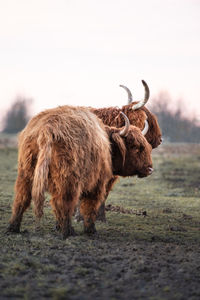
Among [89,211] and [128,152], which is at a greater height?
[128,152]

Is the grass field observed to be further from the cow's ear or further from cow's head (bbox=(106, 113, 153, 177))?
the cow's ear

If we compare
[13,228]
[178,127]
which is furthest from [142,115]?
[178,127]

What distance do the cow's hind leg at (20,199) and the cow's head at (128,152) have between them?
1.38 meters

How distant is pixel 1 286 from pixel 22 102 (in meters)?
50.0

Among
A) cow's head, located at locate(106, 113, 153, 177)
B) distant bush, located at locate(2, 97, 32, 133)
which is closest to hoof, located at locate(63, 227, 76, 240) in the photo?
cow's head, located at locate(106, 113, 153, 177)

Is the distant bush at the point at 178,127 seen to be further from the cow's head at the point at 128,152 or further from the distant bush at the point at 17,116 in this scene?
the cow's head at the point at 128,152

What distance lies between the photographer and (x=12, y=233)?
16.5 ft

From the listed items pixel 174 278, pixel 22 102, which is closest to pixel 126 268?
pixel 174 278

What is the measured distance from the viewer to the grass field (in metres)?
3.12

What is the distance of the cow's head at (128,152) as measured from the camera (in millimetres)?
5715

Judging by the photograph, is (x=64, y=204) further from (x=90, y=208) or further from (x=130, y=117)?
(x=130, y=117)

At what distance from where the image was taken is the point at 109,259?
4.04 m

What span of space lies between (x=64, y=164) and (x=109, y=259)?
1108mm

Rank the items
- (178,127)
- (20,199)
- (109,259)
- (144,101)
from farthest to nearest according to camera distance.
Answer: (178,127)
(144,101)
(20,199)
(109,259)
